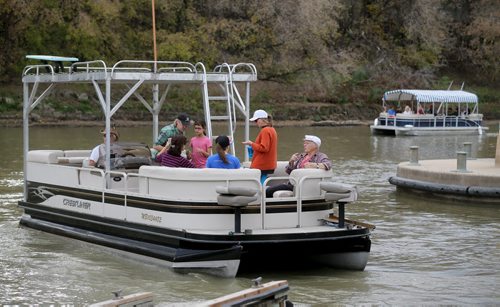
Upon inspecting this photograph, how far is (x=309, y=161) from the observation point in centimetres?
1309

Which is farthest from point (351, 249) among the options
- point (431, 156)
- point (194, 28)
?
point (194, 28)

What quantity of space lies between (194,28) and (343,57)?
8420 mm

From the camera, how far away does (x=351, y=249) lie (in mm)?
12453

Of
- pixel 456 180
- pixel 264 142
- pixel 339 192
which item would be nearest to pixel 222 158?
pixel 264 142

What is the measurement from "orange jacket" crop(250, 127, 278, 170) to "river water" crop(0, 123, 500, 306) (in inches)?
64.6

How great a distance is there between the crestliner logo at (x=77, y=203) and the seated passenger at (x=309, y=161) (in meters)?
2.84

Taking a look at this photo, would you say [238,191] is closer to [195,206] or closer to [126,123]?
[195,206]

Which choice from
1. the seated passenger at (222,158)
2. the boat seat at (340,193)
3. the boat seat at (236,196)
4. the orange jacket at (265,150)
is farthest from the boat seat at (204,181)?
the orange jacket at (265,150)

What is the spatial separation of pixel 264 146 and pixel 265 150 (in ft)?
0.21

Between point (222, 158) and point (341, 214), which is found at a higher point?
point (222, 158)

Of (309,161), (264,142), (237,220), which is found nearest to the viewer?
(237,220)

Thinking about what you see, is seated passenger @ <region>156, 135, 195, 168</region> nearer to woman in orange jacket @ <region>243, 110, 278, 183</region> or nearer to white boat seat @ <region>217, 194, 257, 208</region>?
woman in orange jacket @ <region>243, 110, 278, 183</region>

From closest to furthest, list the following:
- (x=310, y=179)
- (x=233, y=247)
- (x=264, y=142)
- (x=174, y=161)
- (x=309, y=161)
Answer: (x=233, y=247) → (x=310, y=179) → (x=309, y=161) → (x=174, y=161) → (x=264, y=142)

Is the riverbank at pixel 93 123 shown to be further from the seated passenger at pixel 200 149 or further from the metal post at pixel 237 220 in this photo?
the metal post at pixel 237 220
